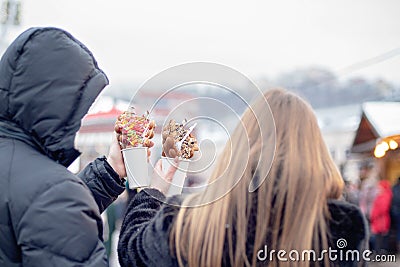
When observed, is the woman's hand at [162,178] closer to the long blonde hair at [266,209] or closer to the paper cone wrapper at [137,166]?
the paper cone wrapper at [137,166]

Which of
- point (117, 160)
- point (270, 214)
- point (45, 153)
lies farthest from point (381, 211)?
point (45, 153)

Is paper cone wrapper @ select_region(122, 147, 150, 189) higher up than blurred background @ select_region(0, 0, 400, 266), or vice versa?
blurred background @ select_region(0, 0, 400, 266)

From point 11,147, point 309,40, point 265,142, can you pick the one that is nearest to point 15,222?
point 11,147

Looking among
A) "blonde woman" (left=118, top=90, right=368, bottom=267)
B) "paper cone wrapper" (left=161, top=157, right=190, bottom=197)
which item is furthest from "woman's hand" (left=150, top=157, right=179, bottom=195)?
"blonde woman" (left=118, top=90, right=368, bottom=267)

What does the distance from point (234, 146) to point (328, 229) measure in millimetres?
200

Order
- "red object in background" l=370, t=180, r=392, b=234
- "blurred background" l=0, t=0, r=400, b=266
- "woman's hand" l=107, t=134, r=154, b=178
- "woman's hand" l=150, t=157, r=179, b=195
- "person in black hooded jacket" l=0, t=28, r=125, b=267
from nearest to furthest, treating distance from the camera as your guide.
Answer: "person in black hooded jacket" l=0, t=28, r=125, b=267, "woman's hand" l=150, t=157, r=179, b=195, "woman's hand" l=107, t=134, r=154, b=178, "blurred background" l=0, t=0, r=400, b=266, "red object in background" l=370, t=180, r=392, b=234

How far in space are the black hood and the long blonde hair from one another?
0.76ft

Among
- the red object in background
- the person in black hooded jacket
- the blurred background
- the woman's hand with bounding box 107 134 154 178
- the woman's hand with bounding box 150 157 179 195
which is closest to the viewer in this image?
the person in black hooded jacket

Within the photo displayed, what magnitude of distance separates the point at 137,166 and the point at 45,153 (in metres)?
0.24

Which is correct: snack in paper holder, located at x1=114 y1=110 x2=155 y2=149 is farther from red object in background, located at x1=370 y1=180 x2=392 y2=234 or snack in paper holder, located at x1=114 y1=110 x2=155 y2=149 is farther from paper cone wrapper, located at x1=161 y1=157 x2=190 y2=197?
red object in background, located at x1=370 y1=180 x2=392 y2=234

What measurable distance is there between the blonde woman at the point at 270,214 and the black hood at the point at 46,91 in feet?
0.69

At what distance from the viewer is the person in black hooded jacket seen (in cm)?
79

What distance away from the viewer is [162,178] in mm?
1025

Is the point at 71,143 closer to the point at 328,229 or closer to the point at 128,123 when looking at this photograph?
the point at 128,123
